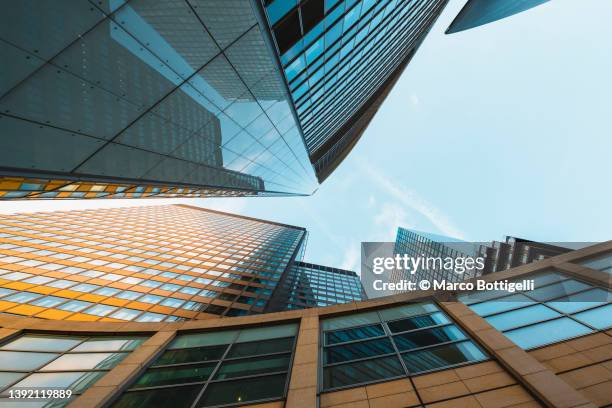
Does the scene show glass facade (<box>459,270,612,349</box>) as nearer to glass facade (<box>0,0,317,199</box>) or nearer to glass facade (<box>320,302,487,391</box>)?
glass facade (<box>320,302,487,391</box>)

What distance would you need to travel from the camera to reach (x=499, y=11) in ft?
163

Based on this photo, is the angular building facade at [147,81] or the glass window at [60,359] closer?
the angular building facade at [147,81]

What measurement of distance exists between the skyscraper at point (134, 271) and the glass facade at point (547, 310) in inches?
1008

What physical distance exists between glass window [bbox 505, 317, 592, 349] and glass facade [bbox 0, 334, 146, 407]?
48.1 ft

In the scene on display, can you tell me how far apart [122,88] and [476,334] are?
13.8 m

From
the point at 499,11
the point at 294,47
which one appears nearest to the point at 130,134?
the point at 294,47

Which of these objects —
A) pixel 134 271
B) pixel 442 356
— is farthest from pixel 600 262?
pixel 134 271

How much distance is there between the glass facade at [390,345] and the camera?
920 cm

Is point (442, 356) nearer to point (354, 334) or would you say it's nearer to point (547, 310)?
point (354, 334)

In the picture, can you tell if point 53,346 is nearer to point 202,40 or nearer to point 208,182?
point 208,182

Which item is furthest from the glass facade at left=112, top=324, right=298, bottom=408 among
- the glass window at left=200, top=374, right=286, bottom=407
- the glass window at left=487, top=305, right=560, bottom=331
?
the glass window at left=487, top=305, right=560, bottom=331

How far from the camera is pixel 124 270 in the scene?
34031mm

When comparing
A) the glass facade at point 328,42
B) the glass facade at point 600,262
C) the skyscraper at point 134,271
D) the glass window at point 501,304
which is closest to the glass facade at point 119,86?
the glass facade at point 328,42

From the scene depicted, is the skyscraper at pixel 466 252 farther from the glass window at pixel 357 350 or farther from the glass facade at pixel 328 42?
the glass window at pixel 357 350
